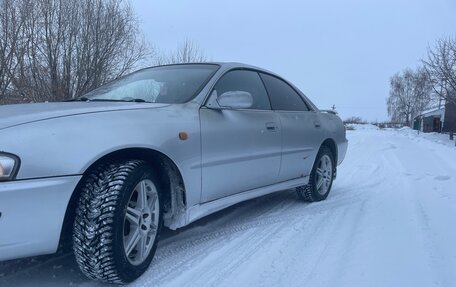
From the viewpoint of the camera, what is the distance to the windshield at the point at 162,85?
3.30 metres

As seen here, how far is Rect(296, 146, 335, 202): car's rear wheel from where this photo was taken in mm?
4820

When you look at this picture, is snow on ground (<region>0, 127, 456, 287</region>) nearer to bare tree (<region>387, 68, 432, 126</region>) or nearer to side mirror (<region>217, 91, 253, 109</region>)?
side mirror (<region>217, 91, 253, 109</region>)

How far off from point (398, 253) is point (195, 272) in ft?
5.30

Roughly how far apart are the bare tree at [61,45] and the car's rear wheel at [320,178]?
1078 cm

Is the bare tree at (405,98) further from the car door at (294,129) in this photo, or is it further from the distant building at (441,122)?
the car door at (294,129)

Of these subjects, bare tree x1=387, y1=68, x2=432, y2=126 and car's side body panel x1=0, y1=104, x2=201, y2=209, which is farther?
bare tree x1=387, y1=68, x2=432, y2=126

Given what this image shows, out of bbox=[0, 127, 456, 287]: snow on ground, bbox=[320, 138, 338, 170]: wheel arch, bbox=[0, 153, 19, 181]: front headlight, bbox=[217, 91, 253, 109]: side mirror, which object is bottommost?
bbox=[0, 127, 456, 287]: snow on ground

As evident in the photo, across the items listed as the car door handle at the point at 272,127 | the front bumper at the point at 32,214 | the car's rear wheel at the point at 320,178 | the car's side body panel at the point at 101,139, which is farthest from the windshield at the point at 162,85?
the car's rear wheel at the point at 320,178

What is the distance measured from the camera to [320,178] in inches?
198

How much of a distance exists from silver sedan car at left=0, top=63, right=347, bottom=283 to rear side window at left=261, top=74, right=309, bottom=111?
6 centimetres

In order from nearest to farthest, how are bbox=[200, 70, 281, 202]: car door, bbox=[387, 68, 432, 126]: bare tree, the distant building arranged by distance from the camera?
bbox=[200, 70, 281, 202]: car door, the distant building, bbox=[387, 68, 432, 126]: bare tree

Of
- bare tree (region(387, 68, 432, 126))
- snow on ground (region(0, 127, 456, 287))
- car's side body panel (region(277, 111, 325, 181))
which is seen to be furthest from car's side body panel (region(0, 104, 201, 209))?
bare tree (region(387, 68, 432, 126))

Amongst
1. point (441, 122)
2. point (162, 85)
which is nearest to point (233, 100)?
point (162, 85)

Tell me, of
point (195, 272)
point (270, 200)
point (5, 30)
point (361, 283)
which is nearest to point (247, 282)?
point (195, 272)
